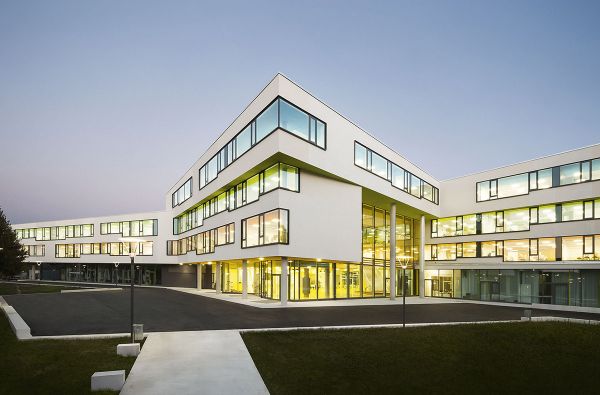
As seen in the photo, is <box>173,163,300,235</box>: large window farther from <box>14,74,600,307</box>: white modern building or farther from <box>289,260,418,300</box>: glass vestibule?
<box>289,260,418,300</box>: glass vestibule

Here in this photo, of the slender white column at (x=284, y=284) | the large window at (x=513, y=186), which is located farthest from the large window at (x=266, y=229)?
the large window at (x=513, y=186)

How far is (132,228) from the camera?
68750 millimetres

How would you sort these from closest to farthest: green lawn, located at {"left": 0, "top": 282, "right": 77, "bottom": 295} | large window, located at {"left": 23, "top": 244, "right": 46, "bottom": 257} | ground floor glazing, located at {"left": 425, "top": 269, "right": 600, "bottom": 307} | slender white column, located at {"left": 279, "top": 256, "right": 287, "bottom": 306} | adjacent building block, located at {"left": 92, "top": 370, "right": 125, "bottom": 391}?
adjacent building block, located at {"left": 92, "top": 370, "right": 125, "bottom": 391} < slender white column, located at {"left": 279, "top": 256, "right": 287, "bottom": 306} < ground floor glazing, located at {"left": 425, "top": 269, "right": 600, "bottom": 307} < green lawn, located at {"left": 0, "top": 282, "right": 77, "bottom": 295} < large window, located at {"left": 23, "top": 244, "right": 46, "bottom": 257}

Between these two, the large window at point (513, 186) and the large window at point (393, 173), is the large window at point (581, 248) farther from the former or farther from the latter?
the large window at point (393, 173)

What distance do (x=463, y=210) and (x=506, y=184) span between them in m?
5.77

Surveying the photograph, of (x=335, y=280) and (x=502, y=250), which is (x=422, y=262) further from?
(x=335, y=280)

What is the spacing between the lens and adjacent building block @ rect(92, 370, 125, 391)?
10016mm

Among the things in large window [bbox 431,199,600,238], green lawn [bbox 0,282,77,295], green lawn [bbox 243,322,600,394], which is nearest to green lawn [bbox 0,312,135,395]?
green lawn [bbox 243,322,600,394]

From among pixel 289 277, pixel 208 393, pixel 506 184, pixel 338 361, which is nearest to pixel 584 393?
pixel 338 361

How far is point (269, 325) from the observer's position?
1966 centimetres

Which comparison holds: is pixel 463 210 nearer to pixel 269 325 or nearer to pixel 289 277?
pixel 289 277

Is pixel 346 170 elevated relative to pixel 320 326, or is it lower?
elevated

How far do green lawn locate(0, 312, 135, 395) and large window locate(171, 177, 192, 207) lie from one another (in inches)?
1546

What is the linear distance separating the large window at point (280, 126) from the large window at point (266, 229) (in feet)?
17.9
